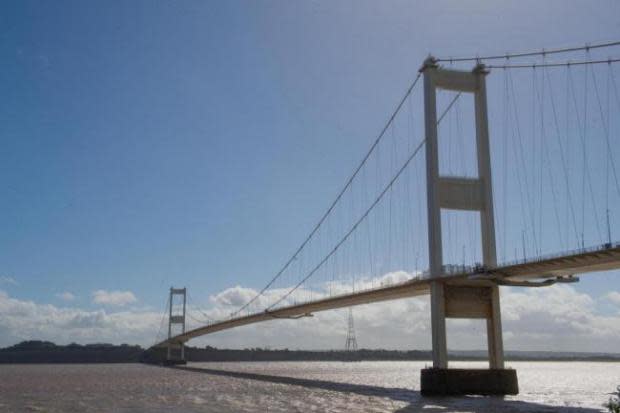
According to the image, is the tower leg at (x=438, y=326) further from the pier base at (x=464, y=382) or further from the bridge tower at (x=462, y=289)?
the pier base at (x=464, y=382)

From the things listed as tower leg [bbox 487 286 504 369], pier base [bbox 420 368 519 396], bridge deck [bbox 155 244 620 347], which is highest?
bridge deck [bbox 155 244 620 347]

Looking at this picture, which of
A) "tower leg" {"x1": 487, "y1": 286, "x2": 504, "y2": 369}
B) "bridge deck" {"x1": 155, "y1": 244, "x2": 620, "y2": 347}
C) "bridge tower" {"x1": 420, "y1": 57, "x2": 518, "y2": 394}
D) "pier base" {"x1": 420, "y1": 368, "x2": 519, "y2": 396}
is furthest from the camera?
"tower leg" {"x1": 487, "y1": 286, "x2": 504, "y2": 369}

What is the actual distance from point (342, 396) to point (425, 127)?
1452cm

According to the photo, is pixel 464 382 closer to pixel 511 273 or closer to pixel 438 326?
pixel 438 326

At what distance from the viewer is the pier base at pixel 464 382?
3303 cm

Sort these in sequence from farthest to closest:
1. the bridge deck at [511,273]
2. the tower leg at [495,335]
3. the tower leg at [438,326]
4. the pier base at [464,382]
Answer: the tower leg at [495,335] < the tower leg at [438,326] < the pier base at [464,382] < the bridge deck at [511,273]

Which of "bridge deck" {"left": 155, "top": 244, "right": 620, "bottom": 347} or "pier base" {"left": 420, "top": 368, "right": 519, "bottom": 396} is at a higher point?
"bridge deck" {"left": 155, "top": 244, "right": 620, "bottom": 347}

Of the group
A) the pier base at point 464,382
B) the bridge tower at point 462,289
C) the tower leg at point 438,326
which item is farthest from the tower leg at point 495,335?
the tower leg at point 438,326

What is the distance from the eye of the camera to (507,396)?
112 ft

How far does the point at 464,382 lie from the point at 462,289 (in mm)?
4545

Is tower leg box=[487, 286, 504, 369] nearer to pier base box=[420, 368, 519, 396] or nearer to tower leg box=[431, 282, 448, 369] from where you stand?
pier base box=[420, 368, 519, 396]

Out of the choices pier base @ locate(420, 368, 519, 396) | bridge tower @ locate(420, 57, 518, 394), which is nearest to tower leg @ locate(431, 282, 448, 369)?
bridge tower @ locate(420, 57, 518, 394)

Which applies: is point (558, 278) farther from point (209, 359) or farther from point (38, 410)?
point (209, 359)

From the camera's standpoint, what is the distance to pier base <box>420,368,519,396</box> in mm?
33031
